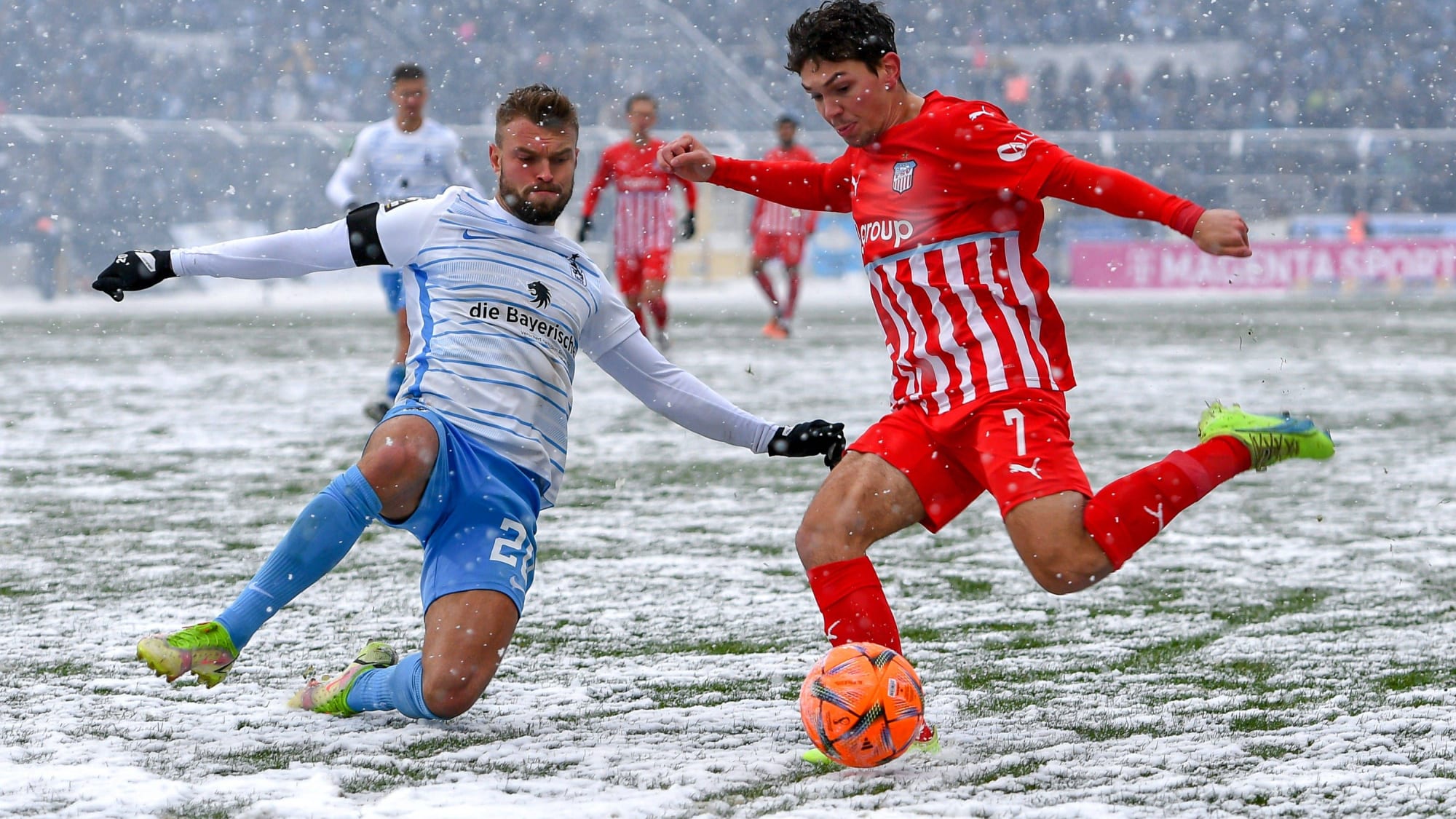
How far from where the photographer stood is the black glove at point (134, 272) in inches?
126

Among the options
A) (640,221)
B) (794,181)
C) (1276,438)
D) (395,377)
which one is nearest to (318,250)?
(794,181)

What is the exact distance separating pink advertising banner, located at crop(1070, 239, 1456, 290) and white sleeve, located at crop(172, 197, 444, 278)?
66.9 feet

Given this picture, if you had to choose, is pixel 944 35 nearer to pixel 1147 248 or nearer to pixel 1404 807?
pixel 1147 248

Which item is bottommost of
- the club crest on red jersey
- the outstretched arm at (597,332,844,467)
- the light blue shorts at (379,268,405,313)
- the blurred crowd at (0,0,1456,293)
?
the outstretched arm at (597,332,844,467)

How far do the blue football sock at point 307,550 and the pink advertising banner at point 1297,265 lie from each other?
20821 millimetres

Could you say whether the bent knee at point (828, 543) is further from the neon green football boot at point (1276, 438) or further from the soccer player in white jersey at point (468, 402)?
the neon green football boot at point (1276, 438)

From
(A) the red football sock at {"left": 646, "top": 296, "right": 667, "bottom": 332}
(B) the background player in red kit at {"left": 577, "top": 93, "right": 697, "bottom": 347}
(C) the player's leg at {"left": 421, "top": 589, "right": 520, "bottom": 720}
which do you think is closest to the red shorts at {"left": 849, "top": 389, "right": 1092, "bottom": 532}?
(C) the player's leg at {"left": 421, "top": 589, "right": 520, "bottom": 720}

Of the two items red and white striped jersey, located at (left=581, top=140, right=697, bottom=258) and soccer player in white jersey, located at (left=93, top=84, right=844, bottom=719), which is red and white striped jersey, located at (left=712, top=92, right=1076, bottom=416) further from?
red and white striped jersey, located at (left=581, top=140, right=697, bottom=258)

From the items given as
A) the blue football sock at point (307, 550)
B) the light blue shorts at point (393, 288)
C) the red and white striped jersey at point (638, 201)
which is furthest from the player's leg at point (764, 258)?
the blue football sock at point (307, 550)

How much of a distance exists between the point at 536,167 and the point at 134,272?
83cm

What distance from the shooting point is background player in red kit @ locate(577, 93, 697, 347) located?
12.6m

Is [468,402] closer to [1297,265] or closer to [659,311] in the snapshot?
[659,311]

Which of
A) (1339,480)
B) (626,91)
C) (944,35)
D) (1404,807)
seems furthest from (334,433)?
(944,35)

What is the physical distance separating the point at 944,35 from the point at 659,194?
18.2 metres
